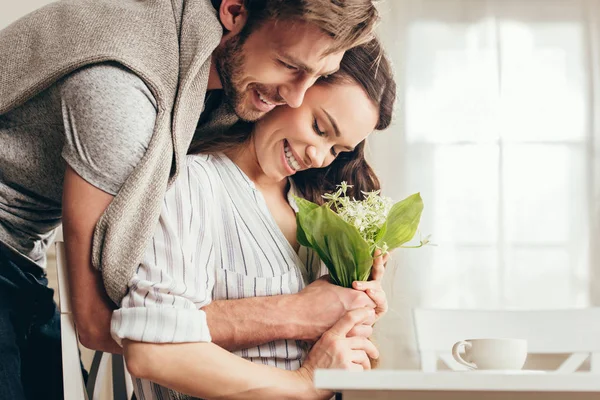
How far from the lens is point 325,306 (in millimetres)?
1393

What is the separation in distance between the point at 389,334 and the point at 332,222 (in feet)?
6.16

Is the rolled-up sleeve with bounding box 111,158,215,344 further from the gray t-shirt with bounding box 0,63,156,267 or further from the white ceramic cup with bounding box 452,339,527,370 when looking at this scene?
the white ceramic cup with bounding box 452,339,527,370

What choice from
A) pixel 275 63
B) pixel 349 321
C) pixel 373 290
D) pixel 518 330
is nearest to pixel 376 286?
pixel 373 290

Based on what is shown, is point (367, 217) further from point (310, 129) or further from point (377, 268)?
point (310, 129)

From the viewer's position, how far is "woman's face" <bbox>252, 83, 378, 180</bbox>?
152 cm

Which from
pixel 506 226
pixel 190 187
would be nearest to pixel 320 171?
pixel 190 187

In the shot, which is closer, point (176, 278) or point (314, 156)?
point (176, 278)

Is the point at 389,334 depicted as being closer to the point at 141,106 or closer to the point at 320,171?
the point at 320,171

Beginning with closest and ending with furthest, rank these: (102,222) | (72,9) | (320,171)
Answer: (102,222) → (72,9) → (320,171)

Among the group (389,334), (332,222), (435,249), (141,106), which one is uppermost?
(141,106)

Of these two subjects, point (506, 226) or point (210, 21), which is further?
point (506, 226)

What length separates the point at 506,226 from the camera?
3.30 m

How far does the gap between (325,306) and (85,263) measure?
1.48 feet

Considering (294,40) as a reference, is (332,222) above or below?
below
